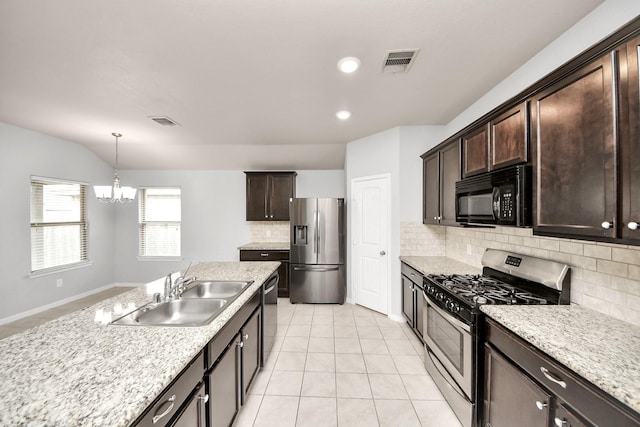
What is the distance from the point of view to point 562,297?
1712mm

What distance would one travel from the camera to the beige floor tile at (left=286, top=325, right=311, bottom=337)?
3182 mm

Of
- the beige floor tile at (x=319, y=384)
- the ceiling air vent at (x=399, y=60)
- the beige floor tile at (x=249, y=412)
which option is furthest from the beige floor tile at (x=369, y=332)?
the ceiling air vent at (x=399, y=60)

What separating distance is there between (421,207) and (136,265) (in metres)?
5.62

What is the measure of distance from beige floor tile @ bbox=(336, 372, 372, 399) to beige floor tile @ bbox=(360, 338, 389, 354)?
0.45 m

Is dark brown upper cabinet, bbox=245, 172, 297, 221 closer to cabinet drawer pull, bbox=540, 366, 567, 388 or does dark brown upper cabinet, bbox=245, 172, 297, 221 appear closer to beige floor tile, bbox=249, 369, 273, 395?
beige floor tile, bbox=249, 369, 273, 395

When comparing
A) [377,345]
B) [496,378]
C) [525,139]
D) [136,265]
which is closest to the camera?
[496,378]

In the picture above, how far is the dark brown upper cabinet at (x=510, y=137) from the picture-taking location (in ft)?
5.40

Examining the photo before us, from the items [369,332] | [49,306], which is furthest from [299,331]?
[49,306]

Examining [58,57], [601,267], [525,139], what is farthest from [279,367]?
[58,57]

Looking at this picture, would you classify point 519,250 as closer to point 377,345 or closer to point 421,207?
point 421,207

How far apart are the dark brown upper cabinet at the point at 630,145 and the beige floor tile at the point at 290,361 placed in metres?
2.47

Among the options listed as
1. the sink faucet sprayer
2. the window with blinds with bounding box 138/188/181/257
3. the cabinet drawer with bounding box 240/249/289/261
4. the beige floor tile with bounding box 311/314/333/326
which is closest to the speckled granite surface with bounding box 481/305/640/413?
the sink faucet sprayer

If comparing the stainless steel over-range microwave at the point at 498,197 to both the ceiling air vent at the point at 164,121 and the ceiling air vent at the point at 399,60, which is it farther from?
the ceiling air vent at the point at 164,121

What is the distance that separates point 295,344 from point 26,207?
14.4 ft
